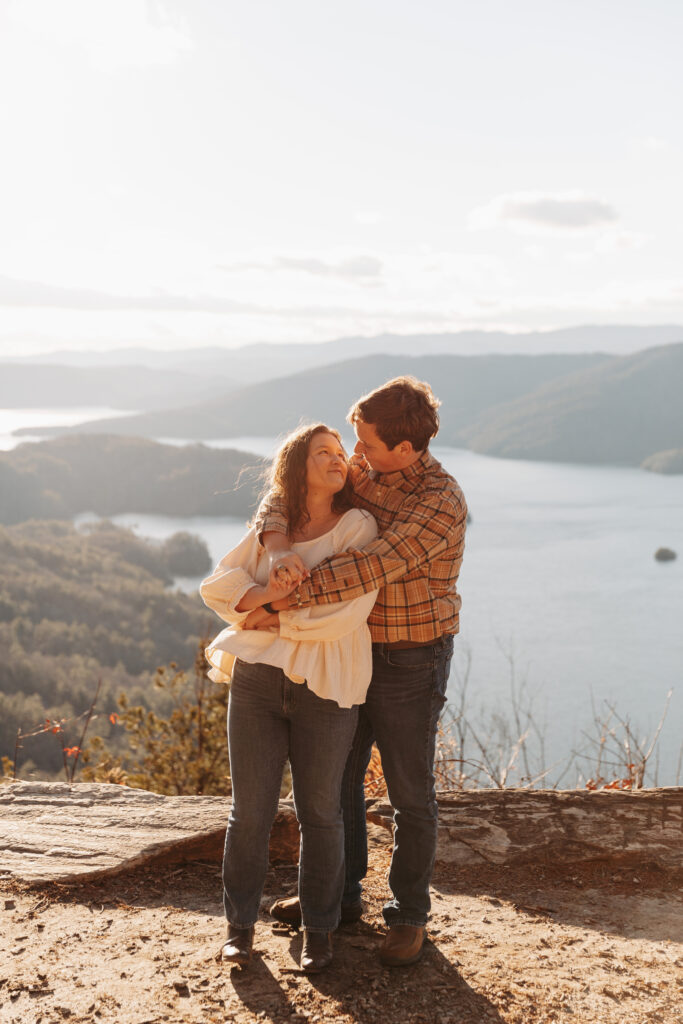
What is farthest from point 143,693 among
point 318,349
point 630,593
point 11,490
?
point 318,349

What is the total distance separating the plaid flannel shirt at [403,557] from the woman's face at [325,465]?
12 centimetres

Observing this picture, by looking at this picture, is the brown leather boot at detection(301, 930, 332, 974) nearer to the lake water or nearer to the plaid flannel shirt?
the plaid flannel shirt

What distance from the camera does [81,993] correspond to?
223 centimetres

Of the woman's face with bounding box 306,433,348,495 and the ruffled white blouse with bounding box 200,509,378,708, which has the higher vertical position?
the woman's face with bounding box 306,433,348,495

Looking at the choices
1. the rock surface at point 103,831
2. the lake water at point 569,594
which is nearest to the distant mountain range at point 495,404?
the lake water at point 569,594

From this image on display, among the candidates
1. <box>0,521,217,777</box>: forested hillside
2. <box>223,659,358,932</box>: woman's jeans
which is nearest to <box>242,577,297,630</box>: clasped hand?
<box>223,659,358,932</box>: woman's jeans

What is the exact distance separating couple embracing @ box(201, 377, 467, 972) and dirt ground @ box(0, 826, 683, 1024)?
0.11m

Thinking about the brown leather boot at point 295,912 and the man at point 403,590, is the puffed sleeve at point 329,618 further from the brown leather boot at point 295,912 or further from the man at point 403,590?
the brown leather boot at point 295,912

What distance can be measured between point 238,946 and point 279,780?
1.55ft

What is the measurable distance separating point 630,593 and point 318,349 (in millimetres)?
129048

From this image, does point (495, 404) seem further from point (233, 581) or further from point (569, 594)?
point (233, 581)

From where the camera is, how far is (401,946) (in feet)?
7.61

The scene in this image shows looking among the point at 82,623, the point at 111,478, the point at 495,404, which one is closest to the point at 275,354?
the point at 495,404

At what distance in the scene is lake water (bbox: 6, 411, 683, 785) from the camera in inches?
840
